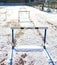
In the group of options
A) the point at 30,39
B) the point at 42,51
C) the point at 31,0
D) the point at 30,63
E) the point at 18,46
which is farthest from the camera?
the point at 31,0

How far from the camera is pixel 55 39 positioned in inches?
275

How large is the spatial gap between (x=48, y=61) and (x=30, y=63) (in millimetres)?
590

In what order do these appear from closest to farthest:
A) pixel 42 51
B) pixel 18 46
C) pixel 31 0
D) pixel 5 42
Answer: pixel 42 51 → pixel 18 46 → pixel 5 42 → pixel 31 0

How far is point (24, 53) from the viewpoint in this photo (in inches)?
203

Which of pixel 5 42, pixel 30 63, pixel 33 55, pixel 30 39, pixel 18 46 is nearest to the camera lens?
pixel 30 63

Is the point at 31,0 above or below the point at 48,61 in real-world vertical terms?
below

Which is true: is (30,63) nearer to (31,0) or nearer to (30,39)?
(30,39)

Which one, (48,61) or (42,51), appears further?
(42,51)

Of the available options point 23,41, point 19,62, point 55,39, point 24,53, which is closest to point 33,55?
point 24,53

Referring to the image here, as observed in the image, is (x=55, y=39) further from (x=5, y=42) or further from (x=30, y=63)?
(x=30, y=63)

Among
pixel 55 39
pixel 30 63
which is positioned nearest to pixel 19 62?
pixel 30 63

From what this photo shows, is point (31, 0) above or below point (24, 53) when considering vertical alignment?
below

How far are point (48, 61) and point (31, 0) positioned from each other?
38.0 metres

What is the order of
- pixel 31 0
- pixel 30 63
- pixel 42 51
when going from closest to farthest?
pixel 30 63 < pixel 42 51 < pixel 31 0
